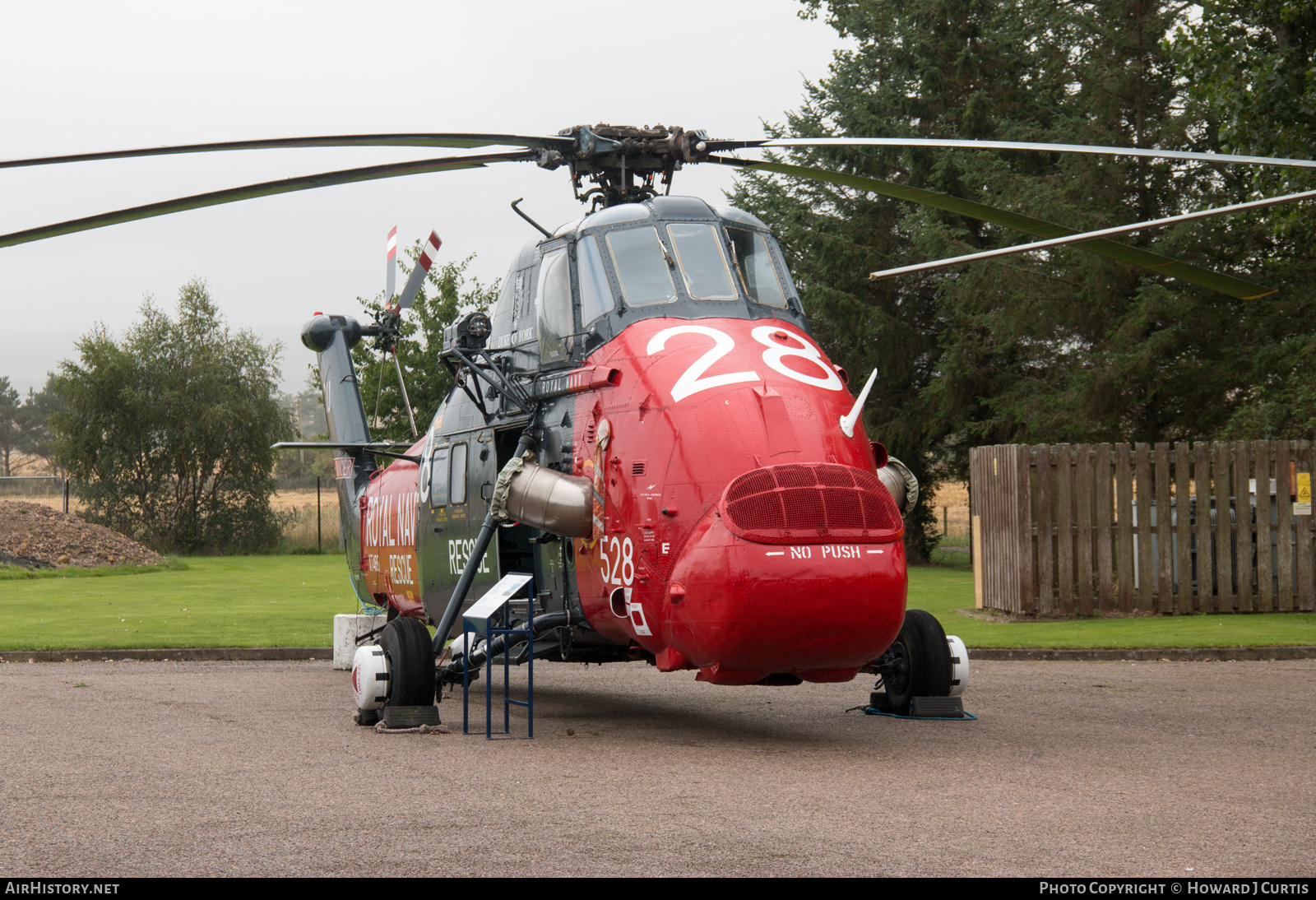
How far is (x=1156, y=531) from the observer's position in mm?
18266

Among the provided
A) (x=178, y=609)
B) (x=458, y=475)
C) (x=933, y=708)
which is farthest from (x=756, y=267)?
(x=178, y=609)

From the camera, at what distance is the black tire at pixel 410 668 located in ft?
31.2

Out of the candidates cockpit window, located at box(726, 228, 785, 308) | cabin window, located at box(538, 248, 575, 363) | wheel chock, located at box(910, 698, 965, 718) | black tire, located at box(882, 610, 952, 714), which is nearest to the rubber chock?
cabin window, located at box(538, 248, 575, 363)

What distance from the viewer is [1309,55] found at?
2028 cm

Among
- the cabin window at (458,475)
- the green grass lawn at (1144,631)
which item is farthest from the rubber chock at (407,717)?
the green grass lawn at (1144,631)

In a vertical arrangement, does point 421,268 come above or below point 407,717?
above

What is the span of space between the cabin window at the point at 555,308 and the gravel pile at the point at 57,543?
23579 mm

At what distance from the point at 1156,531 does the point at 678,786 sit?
12992 mm

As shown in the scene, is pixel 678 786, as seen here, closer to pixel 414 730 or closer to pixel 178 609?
pixel 414 730

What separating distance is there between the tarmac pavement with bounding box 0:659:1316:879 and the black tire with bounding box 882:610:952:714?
0.96 ft

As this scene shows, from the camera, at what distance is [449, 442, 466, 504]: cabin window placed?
11180 mm

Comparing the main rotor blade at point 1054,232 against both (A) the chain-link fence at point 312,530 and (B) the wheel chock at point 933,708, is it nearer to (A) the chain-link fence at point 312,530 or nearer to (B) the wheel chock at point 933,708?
(B) the wheel chock at point 933,708

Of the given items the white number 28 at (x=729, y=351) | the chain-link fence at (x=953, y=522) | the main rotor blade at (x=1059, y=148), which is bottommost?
the chain-link fence at (x=953, y=522)

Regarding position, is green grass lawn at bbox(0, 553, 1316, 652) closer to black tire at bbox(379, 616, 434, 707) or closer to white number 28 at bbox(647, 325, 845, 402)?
black tire at bbox(379, 616, 434, 707)
